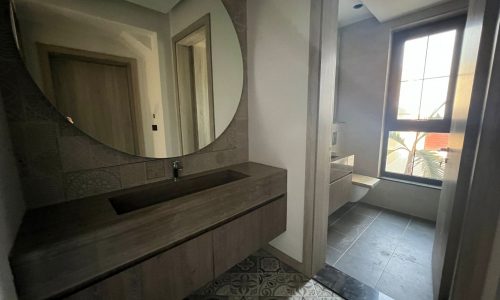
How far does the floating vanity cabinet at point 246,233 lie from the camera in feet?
3.82

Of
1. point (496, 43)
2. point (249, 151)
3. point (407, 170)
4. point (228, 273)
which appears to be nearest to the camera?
point (496, 43)

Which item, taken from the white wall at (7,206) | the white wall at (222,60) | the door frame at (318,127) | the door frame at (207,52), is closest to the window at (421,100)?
the door frame at (318,127)

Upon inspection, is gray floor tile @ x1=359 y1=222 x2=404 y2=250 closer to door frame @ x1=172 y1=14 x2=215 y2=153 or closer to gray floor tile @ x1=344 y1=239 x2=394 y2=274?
gray floor tile @ x1=344 y1=239 x2=394 y2=274

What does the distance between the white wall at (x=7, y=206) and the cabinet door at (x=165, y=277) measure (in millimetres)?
248

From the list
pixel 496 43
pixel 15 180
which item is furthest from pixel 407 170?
pixel 15 180

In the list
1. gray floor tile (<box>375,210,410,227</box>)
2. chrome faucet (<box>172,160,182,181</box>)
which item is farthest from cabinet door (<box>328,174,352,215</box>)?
chrome faucet (<box>172,160,182,181</box>)

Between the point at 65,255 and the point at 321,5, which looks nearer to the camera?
the point at 65,255

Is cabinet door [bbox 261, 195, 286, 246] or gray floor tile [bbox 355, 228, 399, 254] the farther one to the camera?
gray floor tile [bbox 355, 228, 399, 254]

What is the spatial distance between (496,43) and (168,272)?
1.60m

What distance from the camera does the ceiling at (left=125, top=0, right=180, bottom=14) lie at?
3.85ft

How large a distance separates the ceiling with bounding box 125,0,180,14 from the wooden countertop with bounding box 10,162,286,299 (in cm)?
114

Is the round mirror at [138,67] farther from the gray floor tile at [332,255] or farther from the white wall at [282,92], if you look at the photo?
the gray floor tile at [332,255]

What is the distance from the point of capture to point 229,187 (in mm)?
1171

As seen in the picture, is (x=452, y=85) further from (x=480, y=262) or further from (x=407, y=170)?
(x=480, y=262)
